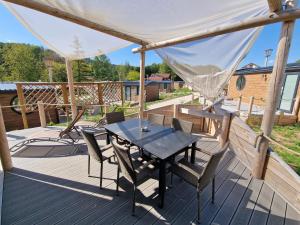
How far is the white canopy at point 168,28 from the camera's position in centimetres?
173

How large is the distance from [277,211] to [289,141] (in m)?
4.00

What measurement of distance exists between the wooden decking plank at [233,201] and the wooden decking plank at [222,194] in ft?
0.14

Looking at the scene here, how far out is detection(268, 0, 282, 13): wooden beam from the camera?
1560 mm

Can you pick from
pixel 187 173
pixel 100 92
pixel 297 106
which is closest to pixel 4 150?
pixel 187 173

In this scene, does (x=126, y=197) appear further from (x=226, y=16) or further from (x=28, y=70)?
(x=28, y=70)

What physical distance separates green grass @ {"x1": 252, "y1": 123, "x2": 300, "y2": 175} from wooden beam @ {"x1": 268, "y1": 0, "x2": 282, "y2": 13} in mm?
3044

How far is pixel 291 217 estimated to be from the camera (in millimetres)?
1806

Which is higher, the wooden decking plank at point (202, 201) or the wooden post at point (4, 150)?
the wooden post at point (4, 150)

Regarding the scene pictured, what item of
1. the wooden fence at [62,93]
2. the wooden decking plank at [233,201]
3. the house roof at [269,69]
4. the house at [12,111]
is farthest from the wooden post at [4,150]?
the house roof at [269,69]

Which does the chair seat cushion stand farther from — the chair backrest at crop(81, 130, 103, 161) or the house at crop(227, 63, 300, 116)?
the house at crop(227, 63, 300, 116)

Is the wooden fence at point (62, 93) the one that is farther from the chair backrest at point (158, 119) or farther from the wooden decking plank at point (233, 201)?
the wooden decking plank at point (233, 201)

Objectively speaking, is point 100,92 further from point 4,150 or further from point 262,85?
point 262,85

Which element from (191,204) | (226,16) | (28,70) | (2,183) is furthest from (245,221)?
(28,70)

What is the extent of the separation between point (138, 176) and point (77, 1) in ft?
7.11
